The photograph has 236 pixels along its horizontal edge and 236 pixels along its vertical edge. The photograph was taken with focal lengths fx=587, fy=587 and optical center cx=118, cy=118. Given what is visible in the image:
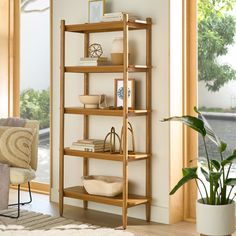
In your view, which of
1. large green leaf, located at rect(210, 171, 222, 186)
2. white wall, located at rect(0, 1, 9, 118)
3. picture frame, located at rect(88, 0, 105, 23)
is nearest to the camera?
large green leaf, located at rect(210, 171, 222, 186)

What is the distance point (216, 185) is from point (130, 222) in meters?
1.15

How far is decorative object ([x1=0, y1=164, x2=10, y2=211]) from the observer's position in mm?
5055

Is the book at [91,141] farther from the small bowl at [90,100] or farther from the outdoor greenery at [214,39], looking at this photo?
the outdoor greenery at [214,39]

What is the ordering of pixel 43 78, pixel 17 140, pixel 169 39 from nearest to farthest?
pixel 169 39 → pixel 17 140 → pixel 43 78

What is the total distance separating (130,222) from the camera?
4.98 meters

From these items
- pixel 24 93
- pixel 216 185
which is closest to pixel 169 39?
pixel 216 185

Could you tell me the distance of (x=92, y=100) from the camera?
5109 mm

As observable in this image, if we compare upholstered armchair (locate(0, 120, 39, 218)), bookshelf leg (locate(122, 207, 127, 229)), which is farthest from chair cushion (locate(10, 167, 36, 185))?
bookshelf leg (locate(122, 207, 127, 229))

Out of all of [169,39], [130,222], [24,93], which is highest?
[169,39]

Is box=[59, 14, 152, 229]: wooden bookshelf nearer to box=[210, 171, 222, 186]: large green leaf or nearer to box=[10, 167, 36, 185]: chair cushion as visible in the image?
box=[10, 167, 36, 185]: chair cushion

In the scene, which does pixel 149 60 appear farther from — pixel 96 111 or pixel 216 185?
pixel 216 185

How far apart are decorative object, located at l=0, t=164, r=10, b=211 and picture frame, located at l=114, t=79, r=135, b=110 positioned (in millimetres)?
1104

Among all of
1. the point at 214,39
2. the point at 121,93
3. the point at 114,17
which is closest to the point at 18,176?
the point at 121,93

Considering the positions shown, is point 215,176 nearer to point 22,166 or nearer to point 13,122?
point 22,166
